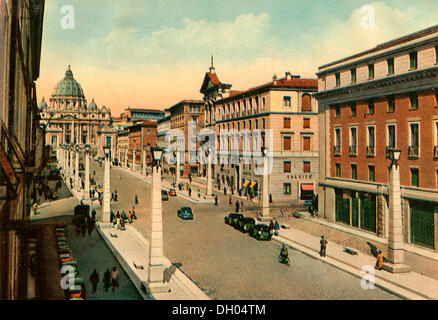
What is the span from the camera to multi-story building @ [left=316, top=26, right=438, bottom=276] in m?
30.2

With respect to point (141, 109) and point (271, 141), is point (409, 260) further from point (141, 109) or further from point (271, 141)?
point (141, 109)

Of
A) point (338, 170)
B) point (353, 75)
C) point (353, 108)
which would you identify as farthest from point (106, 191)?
point (353, 75)

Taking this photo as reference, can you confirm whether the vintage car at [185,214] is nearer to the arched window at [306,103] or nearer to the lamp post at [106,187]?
the lamp post at [106,187]

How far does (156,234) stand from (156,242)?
1.28 ft

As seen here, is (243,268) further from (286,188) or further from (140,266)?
(286,188)

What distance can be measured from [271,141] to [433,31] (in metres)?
30.6

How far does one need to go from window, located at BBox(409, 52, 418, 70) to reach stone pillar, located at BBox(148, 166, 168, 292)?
2225 centimetres

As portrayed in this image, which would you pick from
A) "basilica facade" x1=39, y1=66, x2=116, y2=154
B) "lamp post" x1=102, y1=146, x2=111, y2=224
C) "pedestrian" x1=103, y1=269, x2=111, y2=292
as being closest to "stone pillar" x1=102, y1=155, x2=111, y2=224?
"lamp post" x1=102, y1=146, x2=111, y2=224

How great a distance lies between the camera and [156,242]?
2048cm

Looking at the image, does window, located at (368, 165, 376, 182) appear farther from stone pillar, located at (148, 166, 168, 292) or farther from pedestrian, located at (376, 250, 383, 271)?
stone pillar, located at (148, 166, 168, 292)

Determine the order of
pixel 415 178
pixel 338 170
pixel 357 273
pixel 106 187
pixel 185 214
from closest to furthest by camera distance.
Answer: pixel 357 273, pixel 415 178, pixel 106 187, pixel 338 170, pixel 185 214
